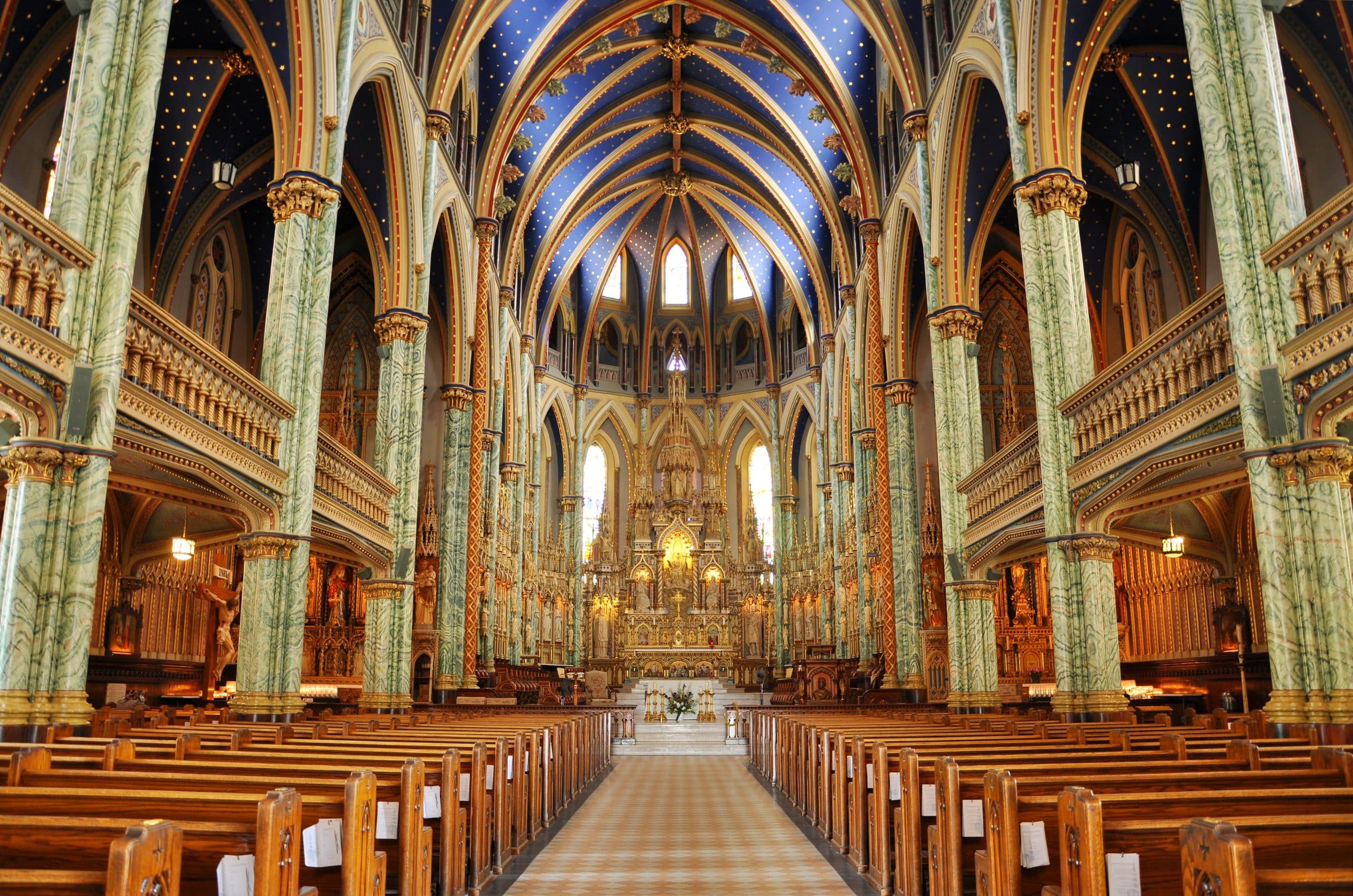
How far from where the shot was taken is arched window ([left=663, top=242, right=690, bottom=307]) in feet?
146

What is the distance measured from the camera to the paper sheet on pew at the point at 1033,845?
4.22 meters

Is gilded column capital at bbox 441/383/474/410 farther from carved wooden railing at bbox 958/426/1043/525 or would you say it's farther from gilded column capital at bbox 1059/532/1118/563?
gilded column capital at bbox 1059/532/1118/563

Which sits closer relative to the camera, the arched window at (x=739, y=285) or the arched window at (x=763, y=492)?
the arched window at (x=763, y=492)

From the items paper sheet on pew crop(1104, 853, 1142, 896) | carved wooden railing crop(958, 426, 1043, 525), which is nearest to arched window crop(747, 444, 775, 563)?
carved wooden railing crop(958, 426, 1043, 525)

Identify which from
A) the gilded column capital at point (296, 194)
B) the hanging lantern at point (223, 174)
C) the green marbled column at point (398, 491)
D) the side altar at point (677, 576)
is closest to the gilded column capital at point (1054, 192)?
the gilded column capital at point (296, 194)

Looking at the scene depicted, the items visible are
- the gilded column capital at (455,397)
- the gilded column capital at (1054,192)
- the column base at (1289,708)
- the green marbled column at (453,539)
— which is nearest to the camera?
the column base at (1289,708)

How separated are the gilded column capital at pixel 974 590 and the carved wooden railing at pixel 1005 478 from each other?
42.8 inches

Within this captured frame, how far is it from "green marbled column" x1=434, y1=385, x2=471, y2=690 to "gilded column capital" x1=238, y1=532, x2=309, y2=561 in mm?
9512

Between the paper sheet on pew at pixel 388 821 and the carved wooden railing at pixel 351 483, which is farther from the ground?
the carved wooden railing at pixel 351 483

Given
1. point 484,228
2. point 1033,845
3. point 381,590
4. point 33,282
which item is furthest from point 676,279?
point 1033,845

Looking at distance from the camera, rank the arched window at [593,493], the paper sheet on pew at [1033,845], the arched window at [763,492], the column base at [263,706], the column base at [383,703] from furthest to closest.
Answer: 1. the arched window at [593,493]
2. the arched window at [763,492]
3. the column base at [383,703]
4. the column base at [263,706]
5. the paper sheet on pew at [1033,845]

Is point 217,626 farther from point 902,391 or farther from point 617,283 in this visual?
point 617,283

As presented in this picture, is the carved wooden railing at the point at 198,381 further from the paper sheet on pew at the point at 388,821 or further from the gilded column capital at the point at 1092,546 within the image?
the gilded column capital at the point at 1092,546

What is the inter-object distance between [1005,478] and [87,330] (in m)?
12.9
